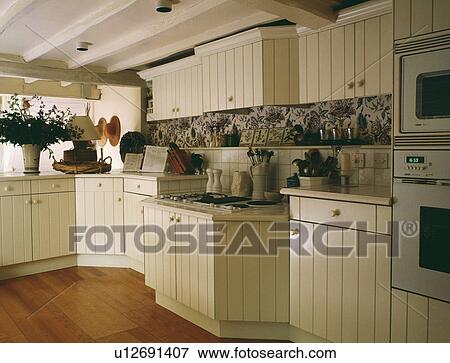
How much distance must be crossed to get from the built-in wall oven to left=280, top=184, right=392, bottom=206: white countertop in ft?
0.29

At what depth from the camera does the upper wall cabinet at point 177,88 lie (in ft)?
11.9

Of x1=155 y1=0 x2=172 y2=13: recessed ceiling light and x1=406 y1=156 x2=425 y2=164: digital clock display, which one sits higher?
x1=155 y1=0 x2=172 y2=13: recessed ceiling light

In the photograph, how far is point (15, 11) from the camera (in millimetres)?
2699

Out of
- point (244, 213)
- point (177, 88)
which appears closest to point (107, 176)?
point (177, 88)

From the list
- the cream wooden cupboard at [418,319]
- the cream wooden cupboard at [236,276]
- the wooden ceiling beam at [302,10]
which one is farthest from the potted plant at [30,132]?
the cream wooden cupboard at [418,319]

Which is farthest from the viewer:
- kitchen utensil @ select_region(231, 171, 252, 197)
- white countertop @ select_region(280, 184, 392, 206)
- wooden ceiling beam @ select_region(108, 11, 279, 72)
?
kitchen utensil @ select_region(231, 171, 252, 197)

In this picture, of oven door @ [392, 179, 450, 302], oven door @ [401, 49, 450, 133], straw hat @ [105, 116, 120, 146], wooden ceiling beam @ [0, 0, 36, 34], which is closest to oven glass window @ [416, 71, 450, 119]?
oven door @ [401, 49, 450, 133]

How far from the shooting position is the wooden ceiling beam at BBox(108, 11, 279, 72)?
2859 millimetres

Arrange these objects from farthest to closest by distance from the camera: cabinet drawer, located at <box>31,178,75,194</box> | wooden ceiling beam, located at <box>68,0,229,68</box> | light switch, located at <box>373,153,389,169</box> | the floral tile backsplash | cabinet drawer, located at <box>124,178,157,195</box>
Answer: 1. cabinet drawer, located at <box>31,178,75,194</box>
2. cabinet drawer, located at <box>124,178,157,195</box>
3. wooden ceiling beam, located at <box>68,0,229,68</box>
4. the floral tile backsplash
5. light switch, located at <box>373,153,389,169</box>

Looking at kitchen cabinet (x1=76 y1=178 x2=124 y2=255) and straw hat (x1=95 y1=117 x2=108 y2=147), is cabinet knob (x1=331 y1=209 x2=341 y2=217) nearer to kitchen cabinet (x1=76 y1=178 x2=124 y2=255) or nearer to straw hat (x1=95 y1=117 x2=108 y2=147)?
kitchen cabinet (x1=76 y1=178 x2=124 y2=255)

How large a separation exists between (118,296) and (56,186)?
1.30 metres

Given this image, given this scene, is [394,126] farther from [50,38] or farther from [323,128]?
[50,38]

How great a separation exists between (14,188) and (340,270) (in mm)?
2887

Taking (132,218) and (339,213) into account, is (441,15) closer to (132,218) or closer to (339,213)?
(339,213)
